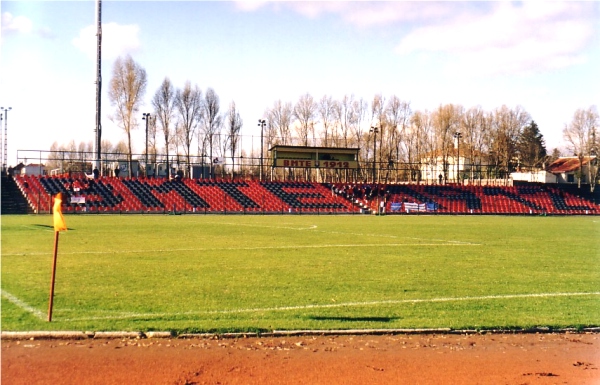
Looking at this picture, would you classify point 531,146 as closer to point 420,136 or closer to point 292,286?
point 420,136

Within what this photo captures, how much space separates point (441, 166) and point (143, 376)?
8978 cm

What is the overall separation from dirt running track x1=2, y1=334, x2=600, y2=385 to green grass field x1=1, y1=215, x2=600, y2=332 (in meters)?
0.66

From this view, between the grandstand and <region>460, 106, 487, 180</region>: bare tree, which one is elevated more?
<region>460, 106, 487, 180</region>: bare tree

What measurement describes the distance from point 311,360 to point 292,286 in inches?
205

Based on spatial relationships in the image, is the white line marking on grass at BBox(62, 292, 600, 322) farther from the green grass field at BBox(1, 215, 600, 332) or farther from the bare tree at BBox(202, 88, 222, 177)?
the bare tree at BBox(202, 88, 222, 177)

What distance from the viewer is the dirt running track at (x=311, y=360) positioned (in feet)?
22.7

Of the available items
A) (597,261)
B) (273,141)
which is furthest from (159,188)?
(597,261)

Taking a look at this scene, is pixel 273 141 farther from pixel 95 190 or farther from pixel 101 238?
pixel 101 238

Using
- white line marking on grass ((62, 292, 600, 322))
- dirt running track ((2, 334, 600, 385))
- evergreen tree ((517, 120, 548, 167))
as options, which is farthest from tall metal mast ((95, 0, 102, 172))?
evergreen tree ((517, 120, 548, 167))

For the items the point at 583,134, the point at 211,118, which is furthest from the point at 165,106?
the point at 583,134

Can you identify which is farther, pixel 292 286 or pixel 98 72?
pixel 98 72

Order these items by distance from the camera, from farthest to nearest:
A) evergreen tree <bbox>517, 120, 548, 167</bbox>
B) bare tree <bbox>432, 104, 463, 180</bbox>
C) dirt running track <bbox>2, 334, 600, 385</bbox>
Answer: evergreen tree <bbox>517, 120, 548, 167</bbox> < bare tree <bbox>432, 104, 463, 180</bbox> < dirt running track <bbox>2, 334, 600, 385</bbox>

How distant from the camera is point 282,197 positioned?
6362 cm

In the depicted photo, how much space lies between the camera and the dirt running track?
22.7 feet
